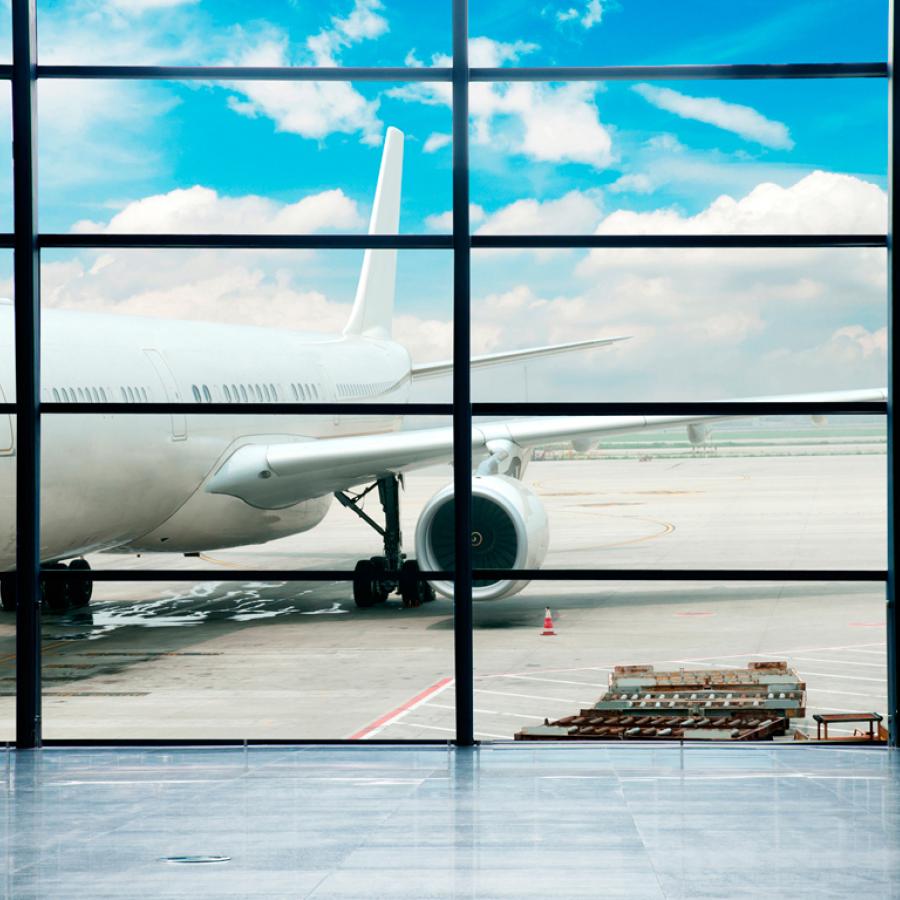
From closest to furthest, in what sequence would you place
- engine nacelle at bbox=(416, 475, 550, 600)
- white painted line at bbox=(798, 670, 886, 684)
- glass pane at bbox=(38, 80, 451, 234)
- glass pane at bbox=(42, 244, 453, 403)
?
glass pane at bbox=(38, 80, 451, 234) → glass pane at bbox=(42, 244, 453, 403) → engine nacelle at bbox=(416, 475, 550, 600) → white painted line at bbox=(798, 670, 886, 684)

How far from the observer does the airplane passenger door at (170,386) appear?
14.7m

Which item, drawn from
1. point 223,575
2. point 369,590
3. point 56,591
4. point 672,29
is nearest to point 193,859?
point 223,575

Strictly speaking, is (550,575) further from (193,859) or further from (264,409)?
(193,859)

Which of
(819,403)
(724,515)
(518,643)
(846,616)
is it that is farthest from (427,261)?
(724,515)

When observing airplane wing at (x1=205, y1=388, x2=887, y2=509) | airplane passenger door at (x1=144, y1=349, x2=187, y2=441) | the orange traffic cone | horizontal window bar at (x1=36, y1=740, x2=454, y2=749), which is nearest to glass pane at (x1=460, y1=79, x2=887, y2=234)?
airplane wing at (x1=205, y1=388, x2=887, y2=509)

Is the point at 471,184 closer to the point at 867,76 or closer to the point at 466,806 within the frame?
the point at 867,76

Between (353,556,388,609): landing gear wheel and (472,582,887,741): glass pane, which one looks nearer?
(472,582,887,741): glass pane

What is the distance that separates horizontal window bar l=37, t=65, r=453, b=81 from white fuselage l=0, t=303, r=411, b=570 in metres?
4.04

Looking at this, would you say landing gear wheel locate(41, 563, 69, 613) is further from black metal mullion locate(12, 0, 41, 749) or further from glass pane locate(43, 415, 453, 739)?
black metal mullion locate(12, 0, 41, 749)

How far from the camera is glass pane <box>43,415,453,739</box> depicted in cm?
1355

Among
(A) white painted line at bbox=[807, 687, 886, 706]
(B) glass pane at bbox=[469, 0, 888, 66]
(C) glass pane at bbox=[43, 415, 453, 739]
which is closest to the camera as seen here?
(B) glass pane at bbox=[469, 0, 888, 66]

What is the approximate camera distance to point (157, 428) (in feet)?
48.1

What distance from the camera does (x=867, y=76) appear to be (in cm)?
884

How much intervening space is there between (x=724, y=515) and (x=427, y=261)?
1616 inches
